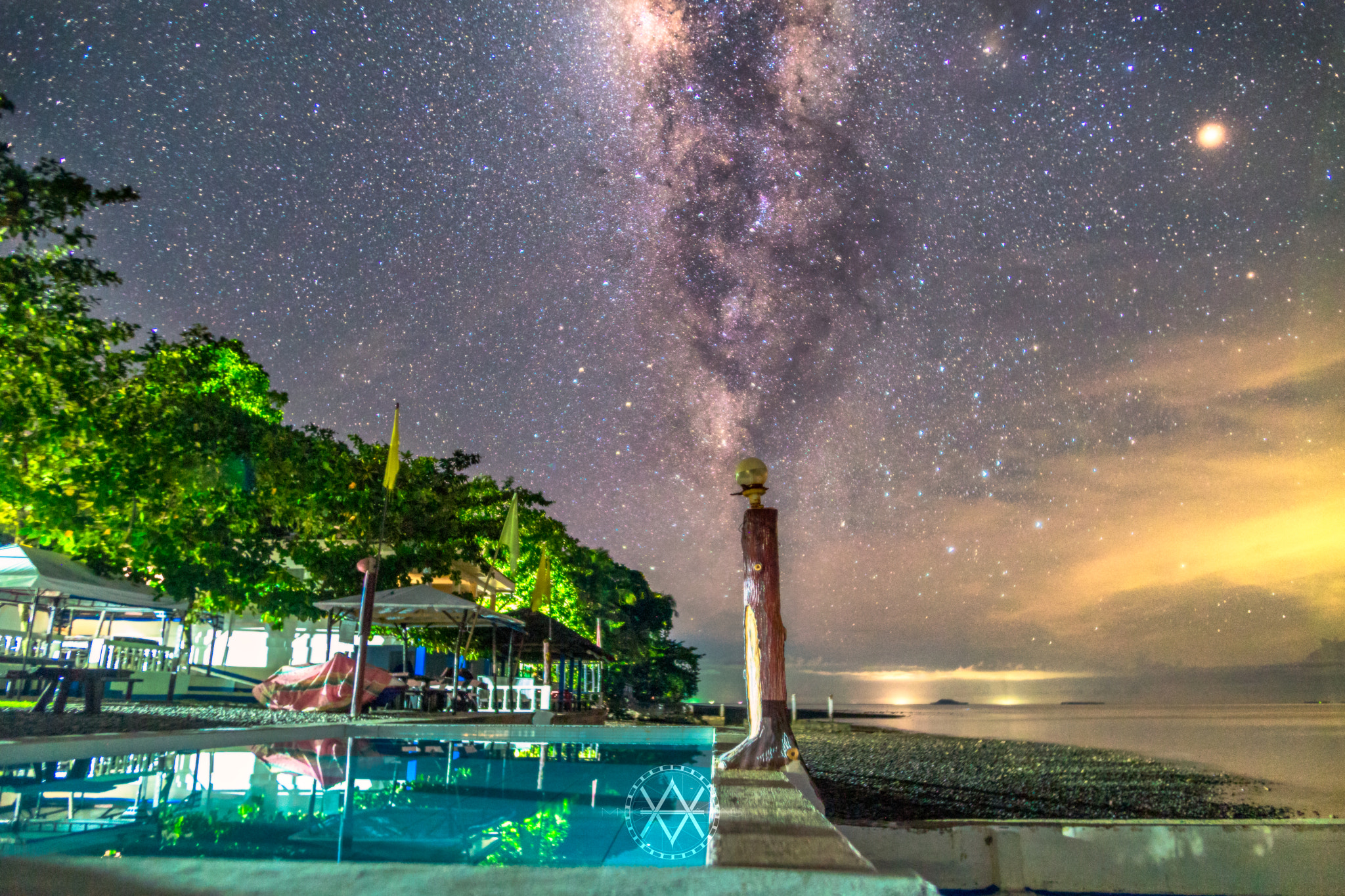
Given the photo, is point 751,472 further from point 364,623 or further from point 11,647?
point 11,647

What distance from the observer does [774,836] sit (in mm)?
2531

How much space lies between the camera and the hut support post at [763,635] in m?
5.65

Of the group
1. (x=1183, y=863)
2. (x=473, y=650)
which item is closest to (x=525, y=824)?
(x=1183, y=863)

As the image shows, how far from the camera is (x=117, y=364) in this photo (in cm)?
1648

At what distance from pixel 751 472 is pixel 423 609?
1190 centimetres

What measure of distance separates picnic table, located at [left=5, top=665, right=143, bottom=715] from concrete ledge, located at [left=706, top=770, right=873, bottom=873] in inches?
414

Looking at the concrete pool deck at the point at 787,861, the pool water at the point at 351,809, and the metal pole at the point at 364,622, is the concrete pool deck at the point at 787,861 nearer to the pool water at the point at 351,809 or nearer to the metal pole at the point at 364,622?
the pool water at the point at 351,809

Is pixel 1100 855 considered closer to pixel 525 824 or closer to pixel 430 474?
pixel 525 824

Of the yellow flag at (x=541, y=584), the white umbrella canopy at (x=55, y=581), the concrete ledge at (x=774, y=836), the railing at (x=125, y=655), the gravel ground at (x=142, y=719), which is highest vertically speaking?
the yellow flag at (x=541, y=584)

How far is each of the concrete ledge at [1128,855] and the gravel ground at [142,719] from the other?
7.24m

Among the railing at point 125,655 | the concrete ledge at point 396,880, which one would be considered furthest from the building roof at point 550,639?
the concrete ledge at point 396,880

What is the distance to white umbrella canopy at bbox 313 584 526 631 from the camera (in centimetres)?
1449

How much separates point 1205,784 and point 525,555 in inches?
913

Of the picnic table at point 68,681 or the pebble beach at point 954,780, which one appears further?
the picnic table at point 68,681
